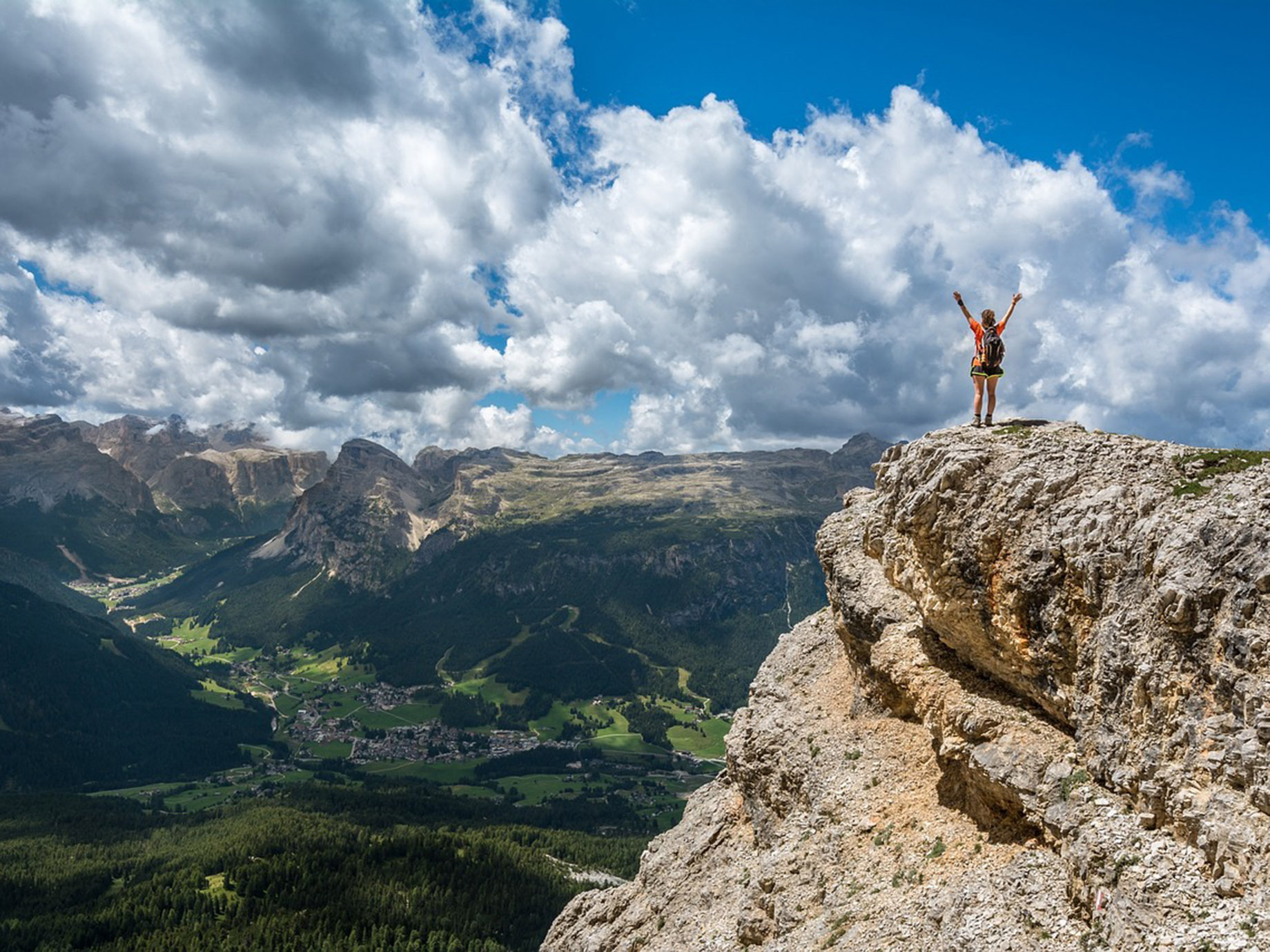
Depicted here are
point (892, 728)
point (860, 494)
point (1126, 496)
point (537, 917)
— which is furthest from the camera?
point (537, 917)

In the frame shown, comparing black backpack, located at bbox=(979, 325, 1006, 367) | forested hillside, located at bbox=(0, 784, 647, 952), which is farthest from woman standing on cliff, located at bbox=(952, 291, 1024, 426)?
forested hillside, located at bbox=(0, 784, 647, 952)

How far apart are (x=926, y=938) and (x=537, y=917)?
140499 millimetres

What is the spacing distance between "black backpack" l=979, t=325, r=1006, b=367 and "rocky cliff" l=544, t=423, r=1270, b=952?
10.8ft

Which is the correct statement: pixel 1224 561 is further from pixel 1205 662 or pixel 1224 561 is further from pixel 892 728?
pixel 892 728

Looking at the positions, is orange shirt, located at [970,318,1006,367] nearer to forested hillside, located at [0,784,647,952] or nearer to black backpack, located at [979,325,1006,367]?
black backpack, located at [979,325,1006,367]

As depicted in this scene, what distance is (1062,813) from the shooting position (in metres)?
22.0

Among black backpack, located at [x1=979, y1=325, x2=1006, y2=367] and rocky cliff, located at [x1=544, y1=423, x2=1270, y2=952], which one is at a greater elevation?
black backpack, located at [x1=979, y1=325, x2=1006, y2=367]

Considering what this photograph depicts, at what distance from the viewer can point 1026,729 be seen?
84.0 ft

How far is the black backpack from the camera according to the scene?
31.8m

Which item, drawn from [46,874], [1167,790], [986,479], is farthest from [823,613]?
[46,874]

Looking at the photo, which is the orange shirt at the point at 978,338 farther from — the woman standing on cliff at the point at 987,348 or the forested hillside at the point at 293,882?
the forested hillside at the point at 293,882

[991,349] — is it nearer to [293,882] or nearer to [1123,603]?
[1123,603]

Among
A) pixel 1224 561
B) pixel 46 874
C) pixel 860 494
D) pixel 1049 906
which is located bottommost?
pixel 46 874

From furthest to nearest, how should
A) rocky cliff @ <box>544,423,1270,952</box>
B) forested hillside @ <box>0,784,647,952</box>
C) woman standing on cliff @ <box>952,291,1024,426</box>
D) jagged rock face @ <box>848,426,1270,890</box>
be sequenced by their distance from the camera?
1. forested hillside @ <box>0,784,647,952</box>
2. woman standing on cliff @ <box>952,291,1024,426</box>
3. rocky cliff @ <box>544,423,1270,952</box>
4. jagged rock face @ <box>848,426,1270,890</box>
